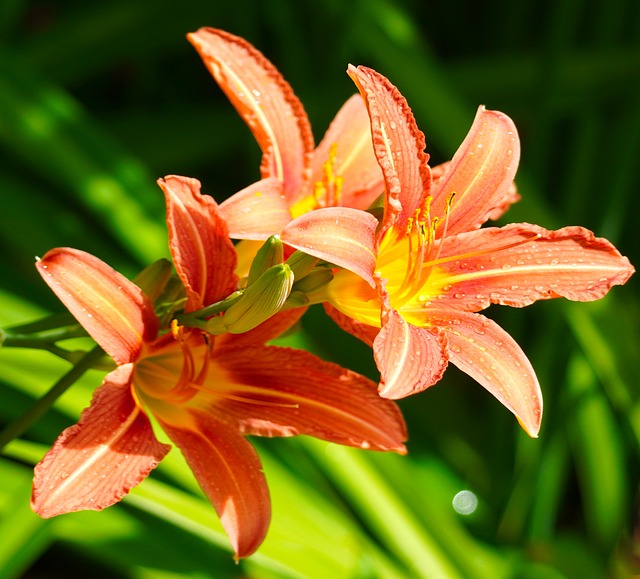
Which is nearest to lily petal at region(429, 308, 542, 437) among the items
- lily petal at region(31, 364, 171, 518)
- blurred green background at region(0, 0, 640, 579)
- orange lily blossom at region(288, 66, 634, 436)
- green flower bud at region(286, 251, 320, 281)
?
orange lily blossom at region(288, 66, 634, 436)

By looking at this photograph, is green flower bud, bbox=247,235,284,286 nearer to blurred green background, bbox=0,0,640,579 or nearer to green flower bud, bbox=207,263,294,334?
green flower bud, bbox=207,263,294,334

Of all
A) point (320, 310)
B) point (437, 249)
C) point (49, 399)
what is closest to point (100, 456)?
point (49, 399)

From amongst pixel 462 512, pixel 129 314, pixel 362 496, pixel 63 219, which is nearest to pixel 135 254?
pixel 63 219

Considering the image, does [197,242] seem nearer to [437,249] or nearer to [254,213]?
[254,213]

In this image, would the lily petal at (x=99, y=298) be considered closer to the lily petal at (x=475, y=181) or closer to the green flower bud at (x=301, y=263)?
the green flower bud at (x=301, y=263)

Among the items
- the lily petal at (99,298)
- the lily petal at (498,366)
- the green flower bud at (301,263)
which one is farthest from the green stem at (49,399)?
the lily petal at (498,366)

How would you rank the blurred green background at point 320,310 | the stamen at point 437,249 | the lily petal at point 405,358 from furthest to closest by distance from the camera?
the blurred green background at point 320,310, the stamen at point 437,249, the lily petal at point 405,358
